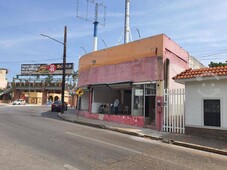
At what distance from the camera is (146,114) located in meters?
17.2

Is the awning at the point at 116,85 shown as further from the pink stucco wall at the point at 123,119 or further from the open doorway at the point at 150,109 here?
the pink stucco wall at the point at 123,119

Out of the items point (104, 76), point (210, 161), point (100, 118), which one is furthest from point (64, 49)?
point (210, 161)

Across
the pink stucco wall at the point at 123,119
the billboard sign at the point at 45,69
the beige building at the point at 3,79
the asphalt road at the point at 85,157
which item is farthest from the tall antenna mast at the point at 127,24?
the beige building at the point at 3,79

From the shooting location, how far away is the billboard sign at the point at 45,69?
216ft

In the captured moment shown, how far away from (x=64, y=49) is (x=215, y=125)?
18.5 metres

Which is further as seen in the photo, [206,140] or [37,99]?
[37,99]

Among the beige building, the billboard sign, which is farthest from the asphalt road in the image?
the beige building

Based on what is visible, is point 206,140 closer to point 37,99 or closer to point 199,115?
point 199,115

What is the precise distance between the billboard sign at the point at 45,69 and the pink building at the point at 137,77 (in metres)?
43.8

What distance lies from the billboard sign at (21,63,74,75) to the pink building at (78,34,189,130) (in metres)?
43.8

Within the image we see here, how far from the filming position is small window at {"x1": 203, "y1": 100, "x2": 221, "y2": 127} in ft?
42.3

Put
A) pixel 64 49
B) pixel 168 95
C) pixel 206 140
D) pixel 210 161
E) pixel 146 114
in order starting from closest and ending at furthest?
pixel 210 161, pixel 206 140, pixel 168 95, pixel 146 114, pixel 64 49

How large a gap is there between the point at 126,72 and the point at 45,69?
54.6 metres

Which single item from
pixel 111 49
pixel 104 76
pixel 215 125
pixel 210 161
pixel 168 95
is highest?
pixel 111 49
